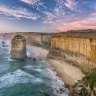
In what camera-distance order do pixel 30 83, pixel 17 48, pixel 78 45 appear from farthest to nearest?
pixel 17 48
pixel 78 45
pixel 30 83

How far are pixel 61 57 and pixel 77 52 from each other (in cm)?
1207

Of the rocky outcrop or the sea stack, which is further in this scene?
the sea stack

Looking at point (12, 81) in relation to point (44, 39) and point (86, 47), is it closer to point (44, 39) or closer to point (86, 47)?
point (86, 47)

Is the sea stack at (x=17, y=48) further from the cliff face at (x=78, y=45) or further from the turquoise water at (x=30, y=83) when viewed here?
the turquoise water at (x=30, y=83)

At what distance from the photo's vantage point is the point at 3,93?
28984 mm

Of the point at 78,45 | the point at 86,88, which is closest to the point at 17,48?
the point at 78,45

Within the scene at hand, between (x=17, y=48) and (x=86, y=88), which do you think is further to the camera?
(x=17, y=48)

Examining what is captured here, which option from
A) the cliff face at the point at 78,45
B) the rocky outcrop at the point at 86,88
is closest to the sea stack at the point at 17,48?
the cliff face at the point at 78,45

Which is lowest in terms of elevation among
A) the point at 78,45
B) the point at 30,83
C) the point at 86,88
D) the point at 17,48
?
the point at 30,83

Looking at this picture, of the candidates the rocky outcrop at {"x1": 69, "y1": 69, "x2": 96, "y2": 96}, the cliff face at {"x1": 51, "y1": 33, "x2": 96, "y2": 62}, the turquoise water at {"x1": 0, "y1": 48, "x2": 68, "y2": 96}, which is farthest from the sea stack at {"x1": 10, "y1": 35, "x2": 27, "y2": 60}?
the rocky outcrop at {"x1": 69, "y1": 69, "x2": 96, "y2": 96}

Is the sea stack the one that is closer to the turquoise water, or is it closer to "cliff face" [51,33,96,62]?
"cliff face" [51,33,96,62]

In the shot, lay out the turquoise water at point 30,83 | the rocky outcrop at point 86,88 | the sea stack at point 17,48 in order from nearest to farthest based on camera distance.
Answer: the rocky outcrop at point 86,88 → the turquoise water at point 30,83 → the sea stack at point 17,48

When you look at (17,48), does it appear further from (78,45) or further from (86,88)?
(86,88)

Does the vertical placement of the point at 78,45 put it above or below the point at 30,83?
above
